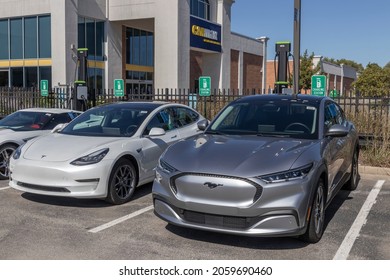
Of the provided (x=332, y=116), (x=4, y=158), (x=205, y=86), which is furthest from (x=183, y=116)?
(x=205, y=86)

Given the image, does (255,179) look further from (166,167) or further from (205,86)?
(205,86)

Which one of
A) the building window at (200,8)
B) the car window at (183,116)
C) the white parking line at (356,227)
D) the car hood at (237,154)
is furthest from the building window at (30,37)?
the car hood at (237,154)

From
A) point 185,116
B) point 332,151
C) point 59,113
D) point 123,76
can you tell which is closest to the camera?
point 332,151

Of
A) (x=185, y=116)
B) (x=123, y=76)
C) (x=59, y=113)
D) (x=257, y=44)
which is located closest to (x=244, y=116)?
(x=185, y=116)

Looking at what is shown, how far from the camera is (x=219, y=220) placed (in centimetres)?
423

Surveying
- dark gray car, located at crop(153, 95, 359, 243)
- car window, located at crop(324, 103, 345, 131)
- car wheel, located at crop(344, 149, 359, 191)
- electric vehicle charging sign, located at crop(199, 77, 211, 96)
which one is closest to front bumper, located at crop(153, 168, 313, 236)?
dark gray car, located at crop(153, 95, 359, 243)

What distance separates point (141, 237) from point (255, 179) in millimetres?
1568

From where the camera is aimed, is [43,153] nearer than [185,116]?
Yes

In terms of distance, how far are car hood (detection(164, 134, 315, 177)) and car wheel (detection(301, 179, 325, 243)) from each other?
0.49 meters

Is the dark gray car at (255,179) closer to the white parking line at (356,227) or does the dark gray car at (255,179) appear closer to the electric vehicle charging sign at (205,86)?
the white parking line at (356,227)

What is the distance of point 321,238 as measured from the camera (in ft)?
15.8

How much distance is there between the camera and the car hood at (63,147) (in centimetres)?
592

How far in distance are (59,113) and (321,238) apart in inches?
237
